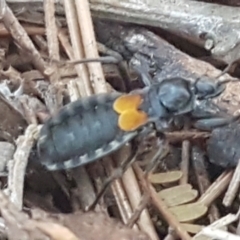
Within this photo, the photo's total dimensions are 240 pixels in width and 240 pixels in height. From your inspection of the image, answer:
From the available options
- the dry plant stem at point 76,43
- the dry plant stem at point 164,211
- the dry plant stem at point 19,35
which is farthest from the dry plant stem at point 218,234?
the dry plant stem at point 19,35

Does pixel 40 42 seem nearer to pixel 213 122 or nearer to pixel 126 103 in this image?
pixel 126 103

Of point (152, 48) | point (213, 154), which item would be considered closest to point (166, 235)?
point (213, 154)

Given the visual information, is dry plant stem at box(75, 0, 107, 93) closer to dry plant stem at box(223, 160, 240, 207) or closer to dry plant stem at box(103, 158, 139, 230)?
dry plant stem at box(103, 158, 139, 230)

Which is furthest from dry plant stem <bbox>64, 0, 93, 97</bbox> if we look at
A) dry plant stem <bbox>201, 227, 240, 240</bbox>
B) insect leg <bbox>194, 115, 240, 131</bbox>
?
dry plant stem <bbox>201, 227, 240, 240</bbox>

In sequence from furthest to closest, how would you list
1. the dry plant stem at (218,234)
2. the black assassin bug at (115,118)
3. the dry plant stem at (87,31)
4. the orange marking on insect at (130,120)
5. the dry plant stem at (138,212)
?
the dry plant stem at (87,31), the orange marking on insect at (130,120), the black assassin bug at (115,118), the dry plant stem at (138,212), the dry plant stem at (218,234)

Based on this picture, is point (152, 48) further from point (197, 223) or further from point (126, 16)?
point (197, 223)

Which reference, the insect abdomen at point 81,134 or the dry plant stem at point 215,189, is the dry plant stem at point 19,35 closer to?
the insect abdomen at point 81,134
